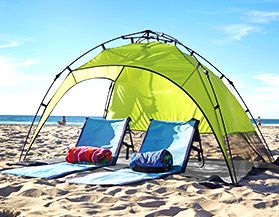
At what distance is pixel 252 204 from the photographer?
341cm

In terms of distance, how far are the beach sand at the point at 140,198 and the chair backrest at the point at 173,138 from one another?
2.36 feet

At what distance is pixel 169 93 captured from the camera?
757 centimetres

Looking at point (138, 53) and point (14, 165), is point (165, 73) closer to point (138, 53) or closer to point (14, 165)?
point (138, 53)

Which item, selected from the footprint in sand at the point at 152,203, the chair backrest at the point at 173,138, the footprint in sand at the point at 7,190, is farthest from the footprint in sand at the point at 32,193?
the chair backrest at the point at 173,138

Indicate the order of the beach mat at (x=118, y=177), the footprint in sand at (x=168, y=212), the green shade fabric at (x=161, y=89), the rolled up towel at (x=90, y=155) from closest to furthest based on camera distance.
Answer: the footprint in sand at (x=168, y=212) < the beach mat at (x=118, y=177) < the green shade fabric at (x=161, y=89) < the rolled up towel at (x=90, y=155)

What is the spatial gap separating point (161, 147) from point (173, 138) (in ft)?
0.73

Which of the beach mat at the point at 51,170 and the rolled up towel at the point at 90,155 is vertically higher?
the rolled up towel at the point at 90,155

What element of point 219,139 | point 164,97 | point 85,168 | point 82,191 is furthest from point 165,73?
point 164,97

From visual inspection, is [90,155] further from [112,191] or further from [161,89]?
[161,89]

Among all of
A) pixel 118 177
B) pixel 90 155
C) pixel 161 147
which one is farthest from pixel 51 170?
pixel 161 147

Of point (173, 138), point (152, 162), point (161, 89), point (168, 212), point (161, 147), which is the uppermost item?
point (161, 89)

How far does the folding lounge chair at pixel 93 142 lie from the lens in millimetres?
4902

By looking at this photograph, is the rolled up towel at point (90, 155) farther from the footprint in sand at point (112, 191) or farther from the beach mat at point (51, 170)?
the footprint in sand at point (112, 191)

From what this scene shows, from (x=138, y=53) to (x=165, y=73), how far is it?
2.33 ft
